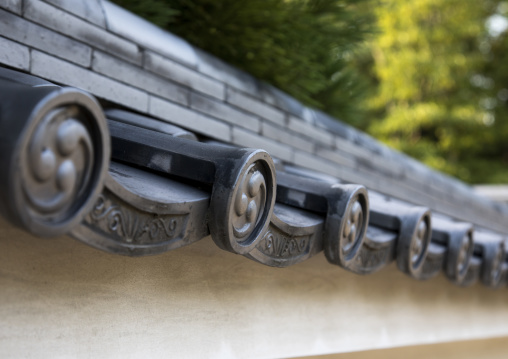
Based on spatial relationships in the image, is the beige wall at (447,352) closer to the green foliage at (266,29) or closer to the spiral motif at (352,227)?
the spiral motif at (352,227)

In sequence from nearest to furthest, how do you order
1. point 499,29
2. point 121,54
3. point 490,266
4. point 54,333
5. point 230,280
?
1. point 54,333
2. point 230,280
3. point 121,54
4. point 490,266
5. point 499,29

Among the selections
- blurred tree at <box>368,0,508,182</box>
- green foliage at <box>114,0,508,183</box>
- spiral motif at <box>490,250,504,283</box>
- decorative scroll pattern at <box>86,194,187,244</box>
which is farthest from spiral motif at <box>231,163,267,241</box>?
blurred tree at <box>368,0,508,182</box>

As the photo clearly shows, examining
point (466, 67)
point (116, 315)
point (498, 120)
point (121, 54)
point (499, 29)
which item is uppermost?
point (499, 29)

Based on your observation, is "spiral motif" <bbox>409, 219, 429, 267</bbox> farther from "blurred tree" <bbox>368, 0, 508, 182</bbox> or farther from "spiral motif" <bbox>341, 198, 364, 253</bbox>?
"blurred tree" <bbox>368, 0, 508, 182</bbox>

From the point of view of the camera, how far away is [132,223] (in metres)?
1.04

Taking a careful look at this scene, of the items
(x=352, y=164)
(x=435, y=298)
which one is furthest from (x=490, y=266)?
(x=352, y=164)

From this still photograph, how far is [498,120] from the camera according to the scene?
14219mm

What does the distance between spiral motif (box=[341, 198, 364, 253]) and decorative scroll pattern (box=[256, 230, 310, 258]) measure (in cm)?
13

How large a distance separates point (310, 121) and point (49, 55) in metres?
1.72

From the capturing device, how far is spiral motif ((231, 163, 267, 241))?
1.18 meters

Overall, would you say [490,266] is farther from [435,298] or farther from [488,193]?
[488,193]

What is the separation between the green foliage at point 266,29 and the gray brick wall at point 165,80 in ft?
0.67

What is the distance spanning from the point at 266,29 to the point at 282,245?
1.53m

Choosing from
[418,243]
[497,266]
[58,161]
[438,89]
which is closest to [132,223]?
[58,161]
